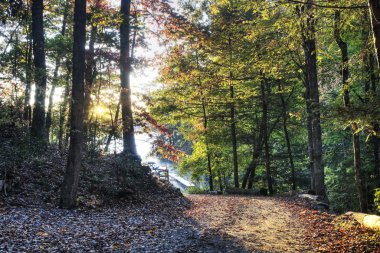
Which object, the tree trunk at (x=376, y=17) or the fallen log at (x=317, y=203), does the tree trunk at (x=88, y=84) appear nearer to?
the fallen log at (x=317, y=203)

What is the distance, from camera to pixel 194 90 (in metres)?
21.5

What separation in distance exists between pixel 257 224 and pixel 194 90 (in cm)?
1355

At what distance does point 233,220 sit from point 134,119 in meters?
8.03

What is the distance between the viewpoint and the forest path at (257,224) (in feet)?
23.4

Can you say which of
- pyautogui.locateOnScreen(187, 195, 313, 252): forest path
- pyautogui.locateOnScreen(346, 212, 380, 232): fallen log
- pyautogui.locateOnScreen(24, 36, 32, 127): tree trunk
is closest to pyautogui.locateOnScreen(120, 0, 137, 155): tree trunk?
pyautogui.locateOnScreen(24, 36, 32, 127): tree trunk

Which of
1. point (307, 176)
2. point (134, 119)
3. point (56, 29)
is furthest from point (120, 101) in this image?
point (307, 176)

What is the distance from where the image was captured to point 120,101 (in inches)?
625

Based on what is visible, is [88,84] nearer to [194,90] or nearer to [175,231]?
[194,90]

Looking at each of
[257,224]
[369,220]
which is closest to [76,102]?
[257,224]

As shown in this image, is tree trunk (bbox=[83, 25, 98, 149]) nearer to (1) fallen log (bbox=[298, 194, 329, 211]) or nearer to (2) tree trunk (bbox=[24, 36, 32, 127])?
(2) tree trunk (bbox=[24, 36, 32, 127])

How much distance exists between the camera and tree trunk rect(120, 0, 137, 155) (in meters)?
15.5

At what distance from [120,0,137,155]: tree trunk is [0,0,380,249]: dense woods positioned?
0.05 metres

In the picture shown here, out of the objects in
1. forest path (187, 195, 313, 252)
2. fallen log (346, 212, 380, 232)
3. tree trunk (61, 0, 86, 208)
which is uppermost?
tree trunk (61, 0, 86, 208)

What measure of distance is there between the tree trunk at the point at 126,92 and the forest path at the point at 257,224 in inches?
204
